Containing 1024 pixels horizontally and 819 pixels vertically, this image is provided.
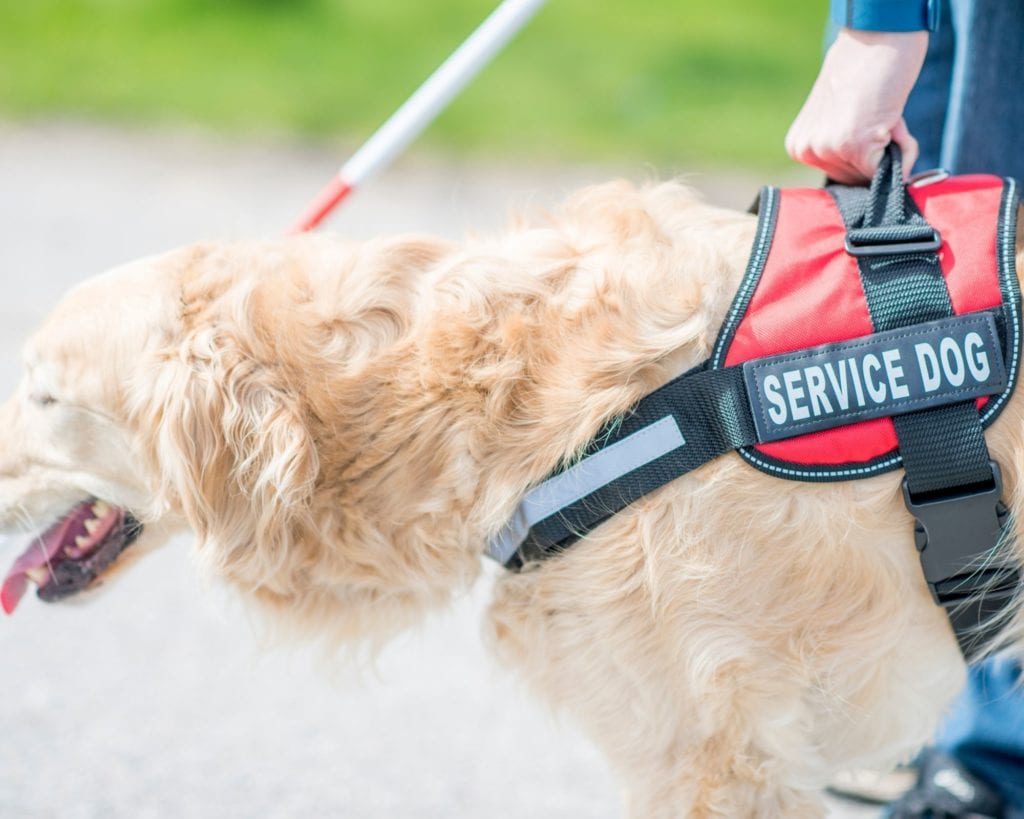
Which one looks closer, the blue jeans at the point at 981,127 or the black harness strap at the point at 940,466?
the black harness strap at the point at 940,466

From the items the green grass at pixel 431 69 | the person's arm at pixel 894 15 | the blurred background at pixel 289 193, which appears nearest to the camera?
the person's arm at pixel 894 15

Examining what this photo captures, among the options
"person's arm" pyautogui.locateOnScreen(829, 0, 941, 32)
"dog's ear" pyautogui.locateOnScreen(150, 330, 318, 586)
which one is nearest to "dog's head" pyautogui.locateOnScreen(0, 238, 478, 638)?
"dog's ear" pyautogui.locateOnScreen(150, 330, 318, 586)

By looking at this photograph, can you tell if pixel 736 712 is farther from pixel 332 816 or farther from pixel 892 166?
pixel 332 816

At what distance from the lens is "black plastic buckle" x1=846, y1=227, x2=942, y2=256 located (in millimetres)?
1782

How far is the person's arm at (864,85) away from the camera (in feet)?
6.18

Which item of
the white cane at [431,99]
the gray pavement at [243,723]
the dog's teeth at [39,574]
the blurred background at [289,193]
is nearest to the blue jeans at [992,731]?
the gray pavement at [243,723]

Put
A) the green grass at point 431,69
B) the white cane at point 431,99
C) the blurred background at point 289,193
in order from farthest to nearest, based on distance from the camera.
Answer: the green grass at point 431,69
the blurred background at point 289,193
the white cane at point 431,99

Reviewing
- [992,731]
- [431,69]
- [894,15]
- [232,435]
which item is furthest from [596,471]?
[431,69]

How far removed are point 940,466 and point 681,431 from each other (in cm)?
40

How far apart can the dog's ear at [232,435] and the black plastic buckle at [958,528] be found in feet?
3.33

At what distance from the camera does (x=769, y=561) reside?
5.86ft

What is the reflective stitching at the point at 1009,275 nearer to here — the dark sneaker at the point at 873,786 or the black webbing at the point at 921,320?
the black webbing at the point at 921,320

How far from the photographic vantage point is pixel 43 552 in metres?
2.27

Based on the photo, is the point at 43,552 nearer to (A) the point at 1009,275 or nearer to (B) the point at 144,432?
(B) the point at 144,432
